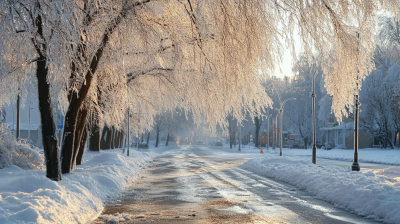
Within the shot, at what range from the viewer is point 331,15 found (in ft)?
28.1

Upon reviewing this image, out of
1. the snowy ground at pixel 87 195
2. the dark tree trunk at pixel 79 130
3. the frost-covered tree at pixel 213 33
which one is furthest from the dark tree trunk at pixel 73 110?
the dark tree trunk at pixel 79 130

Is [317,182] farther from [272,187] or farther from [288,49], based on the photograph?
[288,49]

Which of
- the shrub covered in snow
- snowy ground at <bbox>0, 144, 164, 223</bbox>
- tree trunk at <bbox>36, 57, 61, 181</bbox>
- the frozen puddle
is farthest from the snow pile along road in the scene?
the frozen puddle

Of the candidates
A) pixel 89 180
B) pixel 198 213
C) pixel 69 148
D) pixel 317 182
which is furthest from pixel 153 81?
pixel 198 213

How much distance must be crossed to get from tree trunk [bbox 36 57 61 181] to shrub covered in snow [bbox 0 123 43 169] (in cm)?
533

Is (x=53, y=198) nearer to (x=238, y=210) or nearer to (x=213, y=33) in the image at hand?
(x=238, y=210)

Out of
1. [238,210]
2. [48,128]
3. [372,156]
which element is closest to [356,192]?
[238,210]

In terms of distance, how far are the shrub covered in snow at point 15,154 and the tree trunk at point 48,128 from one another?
533 cm

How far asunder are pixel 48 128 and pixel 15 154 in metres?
6.16

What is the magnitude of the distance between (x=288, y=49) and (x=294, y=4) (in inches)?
39.2

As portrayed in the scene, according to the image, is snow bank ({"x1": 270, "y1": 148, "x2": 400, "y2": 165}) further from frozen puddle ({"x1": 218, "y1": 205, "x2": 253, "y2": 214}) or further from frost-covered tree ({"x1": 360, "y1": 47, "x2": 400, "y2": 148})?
frozen puddle ({"x1": 218, "y1": 205, "x2": 253, "y2": 214})

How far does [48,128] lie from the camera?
1032cm

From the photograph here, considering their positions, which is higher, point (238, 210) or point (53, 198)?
point (53, 198)

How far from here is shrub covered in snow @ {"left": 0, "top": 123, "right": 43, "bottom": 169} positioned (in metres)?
14.7
